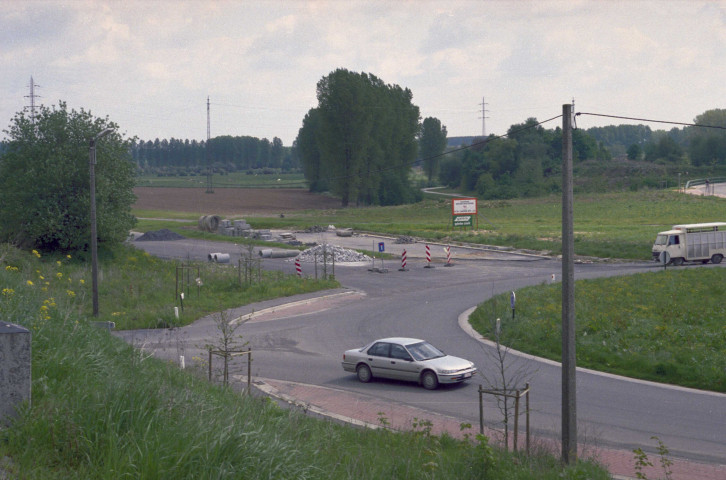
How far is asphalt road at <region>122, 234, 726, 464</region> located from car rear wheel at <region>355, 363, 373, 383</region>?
209 millimetres

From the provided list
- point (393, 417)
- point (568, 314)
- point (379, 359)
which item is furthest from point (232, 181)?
point (568, 314)

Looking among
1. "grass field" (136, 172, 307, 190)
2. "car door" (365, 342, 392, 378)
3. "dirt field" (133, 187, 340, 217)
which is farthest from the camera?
"grass field" (136, 172, 307, 190)

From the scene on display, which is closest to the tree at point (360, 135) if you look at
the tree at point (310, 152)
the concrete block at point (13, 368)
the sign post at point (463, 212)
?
the tree at point (310, 152)

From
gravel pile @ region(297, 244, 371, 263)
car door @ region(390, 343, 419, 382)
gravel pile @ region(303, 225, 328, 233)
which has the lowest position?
car door @ region(390, 343, 419, 382)

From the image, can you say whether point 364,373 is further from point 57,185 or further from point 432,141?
point 432,141

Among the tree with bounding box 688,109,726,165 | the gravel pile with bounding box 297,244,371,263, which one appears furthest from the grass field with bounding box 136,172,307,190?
the gravel pile with bounding box 297,244,371,263

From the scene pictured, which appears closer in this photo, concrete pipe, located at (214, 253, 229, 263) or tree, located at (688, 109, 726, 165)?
concrete pipe, located at (214, 253, 229, 263)

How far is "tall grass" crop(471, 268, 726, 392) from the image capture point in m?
Answer: 18.5

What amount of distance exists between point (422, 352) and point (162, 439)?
39.6 ft

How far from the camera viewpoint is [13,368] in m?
7.31

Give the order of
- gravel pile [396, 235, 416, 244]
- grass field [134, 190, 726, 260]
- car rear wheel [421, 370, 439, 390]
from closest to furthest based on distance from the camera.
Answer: car rear wheel [421, 370, 439, 390] < grass field [134, 190, 726, 260] < gravel pile [396, 235, 416, 244]

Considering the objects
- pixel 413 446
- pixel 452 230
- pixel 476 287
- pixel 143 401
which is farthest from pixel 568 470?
pixel 452 230

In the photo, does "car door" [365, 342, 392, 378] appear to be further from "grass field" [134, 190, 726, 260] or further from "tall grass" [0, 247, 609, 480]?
"grass field" [134, 190, 726, 260]

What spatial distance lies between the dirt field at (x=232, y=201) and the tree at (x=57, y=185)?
55417 millimetres
